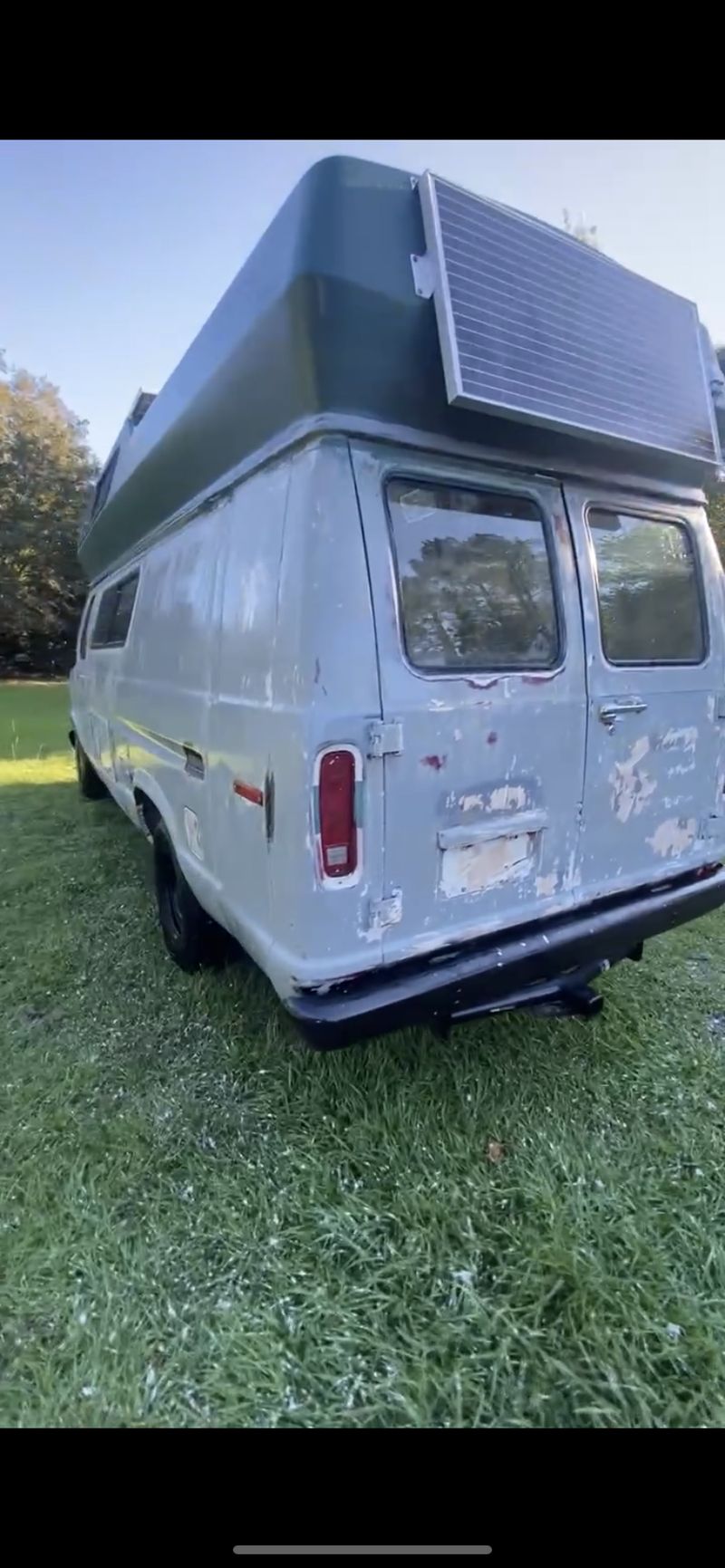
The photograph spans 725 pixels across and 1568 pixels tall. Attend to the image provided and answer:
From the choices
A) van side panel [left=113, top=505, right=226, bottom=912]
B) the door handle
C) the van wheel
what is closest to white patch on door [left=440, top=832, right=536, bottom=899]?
the door handle

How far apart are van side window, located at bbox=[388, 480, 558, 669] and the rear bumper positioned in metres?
0.91

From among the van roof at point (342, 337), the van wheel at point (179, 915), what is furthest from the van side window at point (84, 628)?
the van roof at point (342, 337)

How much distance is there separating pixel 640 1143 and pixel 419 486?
221cm

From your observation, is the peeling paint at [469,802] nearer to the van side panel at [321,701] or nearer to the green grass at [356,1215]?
the van side panel at [321,701]

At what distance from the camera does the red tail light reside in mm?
1986

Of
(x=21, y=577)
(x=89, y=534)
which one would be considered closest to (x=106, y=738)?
(x=89, y=534)

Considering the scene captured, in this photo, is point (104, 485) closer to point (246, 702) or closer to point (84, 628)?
point (84, 628)

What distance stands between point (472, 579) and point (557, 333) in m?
0.78

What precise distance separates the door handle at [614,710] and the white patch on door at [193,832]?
1593 millimetres

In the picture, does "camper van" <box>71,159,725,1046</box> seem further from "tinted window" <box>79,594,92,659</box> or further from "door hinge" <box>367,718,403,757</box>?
"tinted window" <box>79,594,92,659</box>

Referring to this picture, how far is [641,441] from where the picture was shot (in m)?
2.49

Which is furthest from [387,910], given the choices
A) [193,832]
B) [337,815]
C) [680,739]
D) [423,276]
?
[423,276]

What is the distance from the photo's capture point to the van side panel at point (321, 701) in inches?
77.5

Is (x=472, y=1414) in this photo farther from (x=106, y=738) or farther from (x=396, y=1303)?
(x=106, y=738)
